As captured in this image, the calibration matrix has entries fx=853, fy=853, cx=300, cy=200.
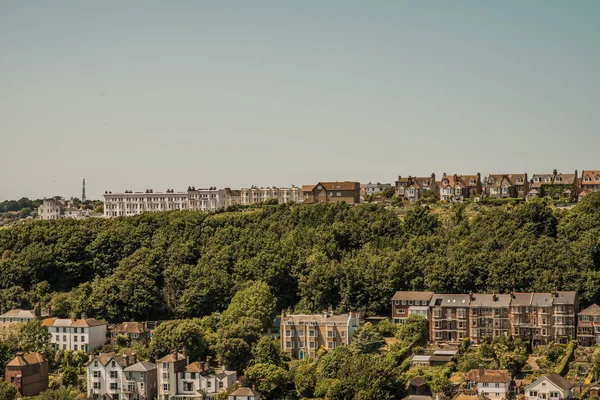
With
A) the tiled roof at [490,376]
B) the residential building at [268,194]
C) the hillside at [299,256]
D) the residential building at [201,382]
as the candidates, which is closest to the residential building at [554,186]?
the hillside at [299,256]

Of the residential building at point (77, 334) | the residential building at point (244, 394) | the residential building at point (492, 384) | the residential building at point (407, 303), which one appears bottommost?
the residential building at point (244, 394)

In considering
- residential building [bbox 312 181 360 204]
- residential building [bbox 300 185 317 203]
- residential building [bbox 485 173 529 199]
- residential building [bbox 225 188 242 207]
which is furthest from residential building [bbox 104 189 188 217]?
residential building [bbox 485 173 529 199]

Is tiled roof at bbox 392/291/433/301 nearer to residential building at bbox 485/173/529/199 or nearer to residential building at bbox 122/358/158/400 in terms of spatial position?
residential building at bbox 122/358/158/400

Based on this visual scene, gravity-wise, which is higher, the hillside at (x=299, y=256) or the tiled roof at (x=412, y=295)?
the hillside at (x=299, y=256)

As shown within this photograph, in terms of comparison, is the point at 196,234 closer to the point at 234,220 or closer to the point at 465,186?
the point at 234,220

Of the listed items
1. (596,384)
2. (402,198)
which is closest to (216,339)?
(596,384)

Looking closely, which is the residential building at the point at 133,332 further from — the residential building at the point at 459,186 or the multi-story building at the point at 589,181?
the multi-story building at the point at 589,181

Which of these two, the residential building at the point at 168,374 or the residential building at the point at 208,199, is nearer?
the residential building at the point at 168,374

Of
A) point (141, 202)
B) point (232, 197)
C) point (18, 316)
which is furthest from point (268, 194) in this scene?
point (18, 316)
